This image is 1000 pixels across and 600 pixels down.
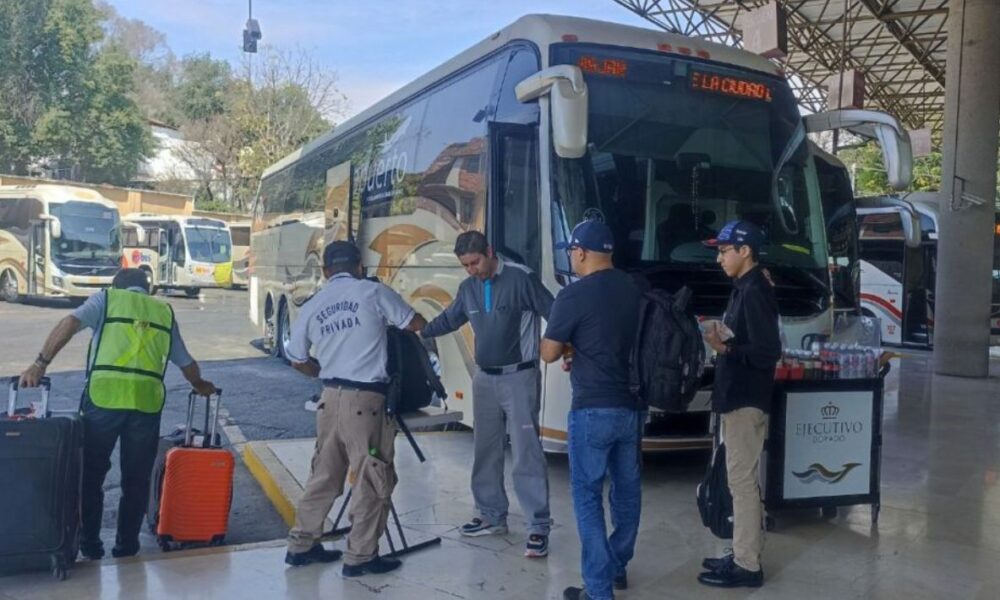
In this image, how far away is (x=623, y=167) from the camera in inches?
242

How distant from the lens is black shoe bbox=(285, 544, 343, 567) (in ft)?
15.4

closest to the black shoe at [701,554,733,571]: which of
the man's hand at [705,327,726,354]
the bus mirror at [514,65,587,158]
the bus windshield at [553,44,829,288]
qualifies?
the man's hand at [705,327,726,354]

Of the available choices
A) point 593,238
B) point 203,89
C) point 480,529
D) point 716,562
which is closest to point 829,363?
point 716,562

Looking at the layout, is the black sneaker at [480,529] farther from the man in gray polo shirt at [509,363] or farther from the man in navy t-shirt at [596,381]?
the man in navy t-shirt at [596,381]

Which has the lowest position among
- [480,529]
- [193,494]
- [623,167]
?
[480,529]

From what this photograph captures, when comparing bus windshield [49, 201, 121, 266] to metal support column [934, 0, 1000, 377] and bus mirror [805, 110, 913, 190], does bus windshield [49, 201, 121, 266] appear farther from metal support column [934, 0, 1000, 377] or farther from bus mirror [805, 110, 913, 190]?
bus mirror [805, 110, 913, 190]

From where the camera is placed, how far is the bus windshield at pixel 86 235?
77.3ft

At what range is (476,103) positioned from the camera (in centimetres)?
727

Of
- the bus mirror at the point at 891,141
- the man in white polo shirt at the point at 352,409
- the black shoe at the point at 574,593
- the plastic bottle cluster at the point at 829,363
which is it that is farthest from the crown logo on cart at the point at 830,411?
the man in white polo shirt at the point at 352,409

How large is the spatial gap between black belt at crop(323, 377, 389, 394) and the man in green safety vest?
114cm

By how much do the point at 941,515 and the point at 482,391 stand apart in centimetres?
335

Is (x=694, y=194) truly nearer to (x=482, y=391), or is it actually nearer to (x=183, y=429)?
(x=482, y=391)

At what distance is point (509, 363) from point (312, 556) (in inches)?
61.5

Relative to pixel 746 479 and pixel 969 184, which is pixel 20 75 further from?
pixel 746 479
